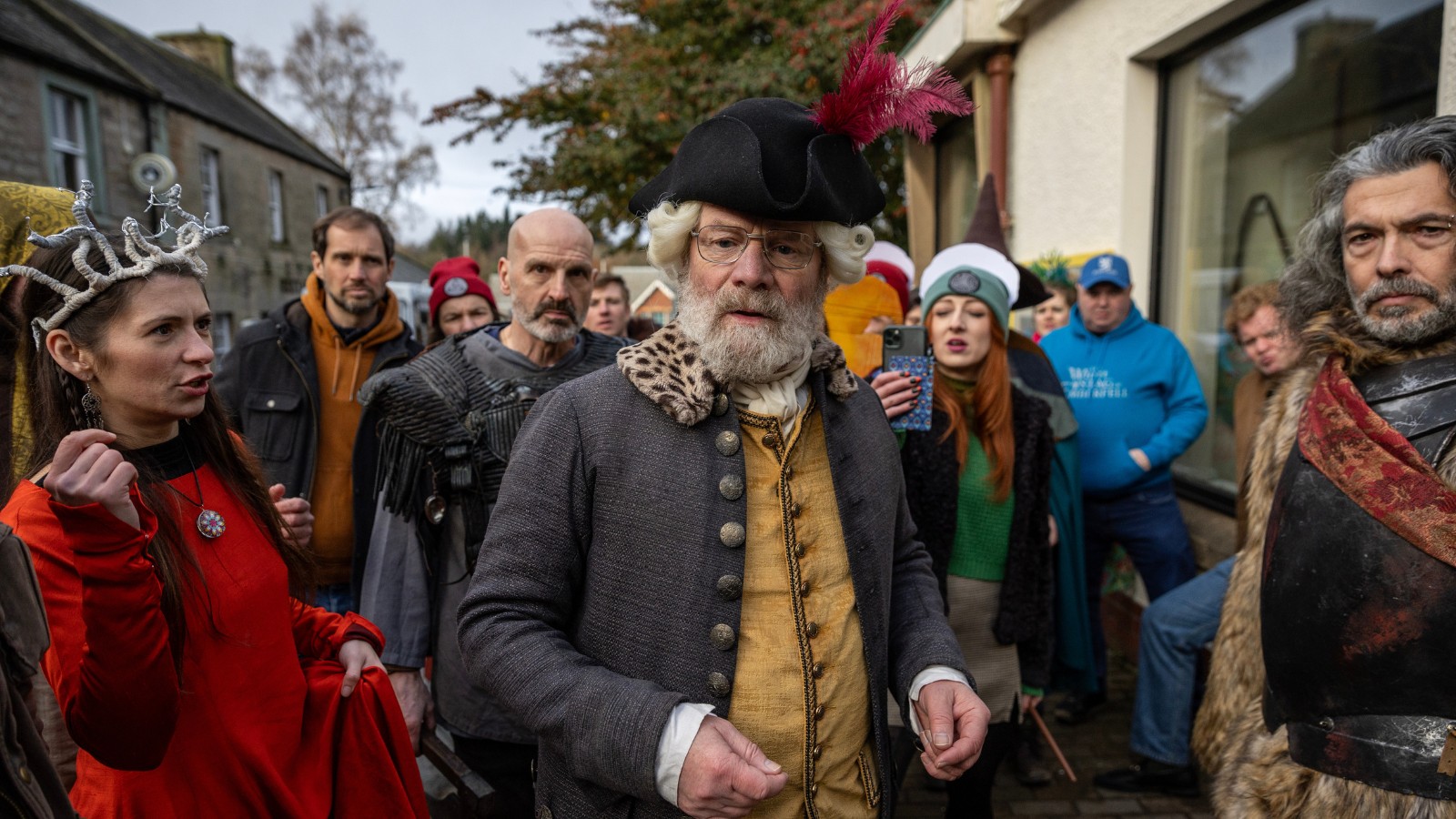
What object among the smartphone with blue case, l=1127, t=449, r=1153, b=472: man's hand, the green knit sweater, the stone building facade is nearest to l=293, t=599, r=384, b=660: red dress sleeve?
the smartphone with blue case

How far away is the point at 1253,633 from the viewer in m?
2.10

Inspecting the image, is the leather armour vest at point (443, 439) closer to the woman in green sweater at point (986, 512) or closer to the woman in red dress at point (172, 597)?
the woman in red dress at point (172, 597)

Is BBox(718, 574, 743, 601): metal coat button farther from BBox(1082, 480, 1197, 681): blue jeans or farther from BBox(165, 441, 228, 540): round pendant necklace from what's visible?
BBox(1082, 480, 1197, 681): blue jeans

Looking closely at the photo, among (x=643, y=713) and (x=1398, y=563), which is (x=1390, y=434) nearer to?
(x=1398, y=563)

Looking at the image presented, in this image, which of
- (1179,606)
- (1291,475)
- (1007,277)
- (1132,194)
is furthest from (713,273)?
(1132,194)

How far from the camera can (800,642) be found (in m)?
1.60

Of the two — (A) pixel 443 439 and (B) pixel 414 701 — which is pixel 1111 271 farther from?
(B) pixel 414 701

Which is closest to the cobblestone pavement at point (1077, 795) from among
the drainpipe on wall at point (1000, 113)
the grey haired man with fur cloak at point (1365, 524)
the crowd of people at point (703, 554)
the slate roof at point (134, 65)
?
the crowd of people at point (703, 554)

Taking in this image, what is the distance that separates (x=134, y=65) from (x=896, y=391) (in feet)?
68.4

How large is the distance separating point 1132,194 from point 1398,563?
4.27m

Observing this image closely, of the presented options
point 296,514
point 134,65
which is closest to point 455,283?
point 296,514

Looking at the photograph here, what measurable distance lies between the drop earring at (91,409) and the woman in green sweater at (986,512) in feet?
6.53

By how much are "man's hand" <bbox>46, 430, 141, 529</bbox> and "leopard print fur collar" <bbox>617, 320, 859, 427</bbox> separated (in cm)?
82

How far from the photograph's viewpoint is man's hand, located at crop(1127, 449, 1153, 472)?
13.3 feet
